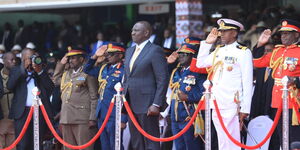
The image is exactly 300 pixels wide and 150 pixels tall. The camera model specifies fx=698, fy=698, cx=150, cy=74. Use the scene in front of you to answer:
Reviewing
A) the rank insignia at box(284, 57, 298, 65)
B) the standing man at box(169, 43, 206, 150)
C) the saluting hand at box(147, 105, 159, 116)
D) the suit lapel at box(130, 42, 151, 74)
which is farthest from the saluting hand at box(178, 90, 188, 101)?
the rank insignia at box(284, 57, 298, 65)

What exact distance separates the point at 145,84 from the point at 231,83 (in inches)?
47.7

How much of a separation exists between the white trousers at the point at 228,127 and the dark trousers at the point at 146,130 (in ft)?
2.89

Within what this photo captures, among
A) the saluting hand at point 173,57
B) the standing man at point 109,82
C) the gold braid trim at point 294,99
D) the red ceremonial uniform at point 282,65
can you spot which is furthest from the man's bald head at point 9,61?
the gold braid trim at point 294,99

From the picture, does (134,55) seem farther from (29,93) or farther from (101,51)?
(29,93)

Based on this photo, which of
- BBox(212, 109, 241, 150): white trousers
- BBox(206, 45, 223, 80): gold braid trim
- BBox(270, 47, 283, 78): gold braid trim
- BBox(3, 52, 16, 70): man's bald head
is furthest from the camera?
BBox(3, 52, 16, 70): man's bald head

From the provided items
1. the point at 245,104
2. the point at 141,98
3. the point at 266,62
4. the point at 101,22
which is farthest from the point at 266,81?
the point at 101,22

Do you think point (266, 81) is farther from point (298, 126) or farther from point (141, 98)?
point (141, 98)

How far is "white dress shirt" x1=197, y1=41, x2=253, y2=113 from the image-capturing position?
9.13m

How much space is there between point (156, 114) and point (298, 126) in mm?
1903

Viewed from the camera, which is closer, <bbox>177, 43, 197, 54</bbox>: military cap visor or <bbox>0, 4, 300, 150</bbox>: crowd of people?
<bbox>0, 4, 300, 150</bbox>: crowd of people

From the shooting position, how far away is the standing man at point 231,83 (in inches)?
362

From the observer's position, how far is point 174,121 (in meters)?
10.3

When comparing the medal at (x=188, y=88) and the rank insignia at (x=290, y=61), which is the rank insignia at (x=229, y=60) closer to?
the rank insignia at (x=290, y=61)

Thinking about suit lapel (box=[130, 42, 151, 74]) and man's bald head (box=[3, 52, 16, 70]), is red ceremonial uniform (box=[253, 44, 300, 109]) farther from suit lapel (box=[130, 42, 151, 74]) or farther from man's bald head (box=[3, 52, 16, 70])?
man's bald head (box=[3, 52, 16, 70])
